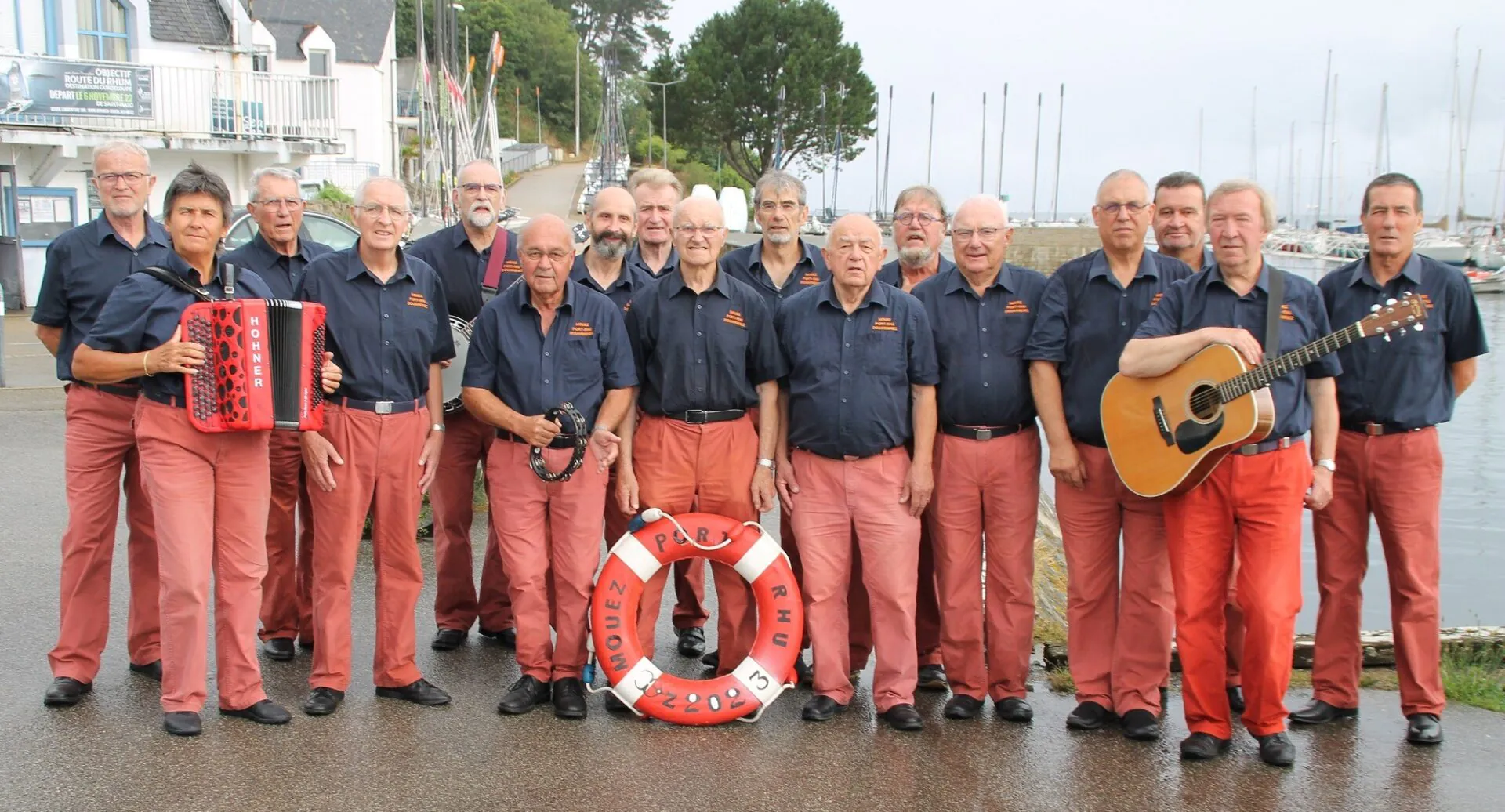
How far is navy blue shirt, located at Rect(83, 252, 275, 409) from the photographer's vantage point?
501 cm

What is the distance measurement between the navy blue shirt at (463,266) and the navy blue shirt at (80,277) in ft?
4.37

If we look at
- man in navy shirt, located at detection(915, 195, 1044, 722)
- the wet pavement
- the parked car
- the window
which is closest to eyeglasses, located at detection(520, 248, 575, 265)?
man in navy shirt, located at detection(915, 195, 1044, 722)

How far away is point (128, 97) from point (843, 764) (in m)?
21.2

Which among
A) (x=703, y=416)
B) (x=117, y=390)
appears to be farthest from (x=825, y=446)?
(x=117, y=390)

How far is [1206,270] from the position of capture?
512 cm

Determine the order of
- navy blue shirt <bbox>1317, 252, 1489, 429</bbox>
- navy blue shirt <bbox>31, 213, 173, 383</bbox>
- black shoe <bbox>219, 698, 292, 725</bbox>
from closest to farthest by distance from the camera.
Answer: black shoe <bbox>219, 698, 292, 725</bbox>
navy blue shirt <bbox>1317, 252, 1489, 429</bbox>
navy blue shirt <bbox>31, 213, 173, 383</bbox>

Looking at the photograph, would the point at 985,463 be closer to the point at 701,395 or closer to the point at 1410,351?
the point at 701,395

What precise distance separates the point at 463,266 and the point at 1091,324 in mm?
2984

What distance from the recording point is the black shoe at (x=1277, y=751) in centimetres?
498

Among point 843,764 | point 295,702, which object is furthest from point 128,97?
point 843,764

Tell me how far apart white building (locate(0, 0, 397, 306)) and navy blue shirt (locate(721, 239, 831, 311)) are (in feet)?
57.8

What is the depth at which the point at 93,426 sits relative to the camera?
17.7ft

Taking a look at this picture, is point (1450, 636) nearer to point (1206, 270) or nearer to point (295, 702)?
point (1206, 270)

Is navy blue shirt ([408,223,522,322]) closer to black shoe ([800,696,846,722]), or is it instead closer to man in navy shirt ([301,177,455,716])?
man in navy shirt ([301,177,455,716])
